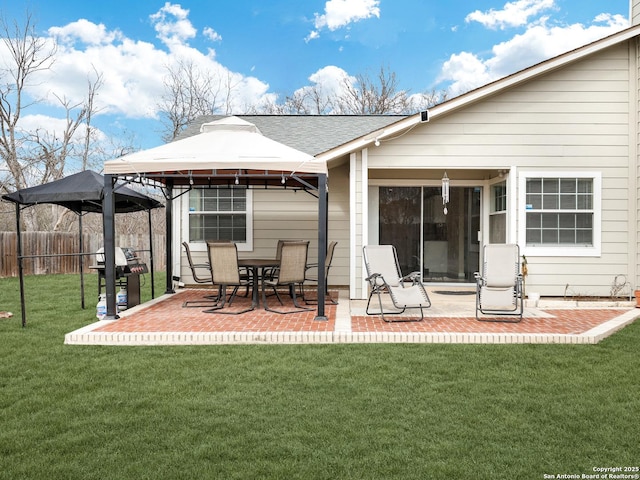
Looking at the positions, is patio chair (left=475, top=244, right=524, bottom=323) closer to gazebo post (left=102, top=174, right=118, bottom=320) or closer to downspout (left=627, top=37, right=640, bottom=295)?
downspout (left=627, top=37, right=640, bottom=295)

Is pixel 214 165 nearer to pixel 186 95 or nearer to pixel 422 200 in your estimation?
pixel 422 200

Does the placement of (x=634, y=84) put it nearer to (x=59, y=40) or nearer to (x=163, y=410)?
(x=163, y=410)

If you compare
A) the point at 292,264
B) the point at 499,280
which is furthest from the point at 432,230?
the point at 292,264

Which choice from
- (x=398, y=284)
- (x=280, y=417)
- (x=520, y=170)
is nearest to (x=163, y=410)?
(x=280, y=417)

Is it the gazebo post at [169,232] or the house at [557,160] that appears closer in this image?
the house at [557,160]

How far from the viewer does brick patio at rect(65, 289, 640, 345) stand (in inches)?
228

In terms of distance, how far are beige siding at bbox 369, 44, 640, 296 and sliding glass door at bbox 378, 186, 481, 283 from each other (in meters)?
1.80

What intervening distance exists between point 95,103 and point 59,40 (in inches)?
105

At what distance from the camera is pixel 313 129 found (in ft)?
39.7

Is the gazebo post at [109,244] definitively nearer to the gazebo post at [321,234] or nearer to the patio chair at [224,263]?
the patio chair at [224,263]

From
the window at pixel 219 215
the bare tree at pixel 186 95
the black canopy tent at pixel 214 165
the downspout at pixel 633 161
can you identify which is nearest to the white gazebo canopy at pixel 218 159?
the black canopy tent at pixel 214 165

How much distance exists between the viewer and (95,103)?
71.5 feet

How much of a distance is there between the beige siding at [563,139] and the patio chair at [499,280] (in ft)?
6.80

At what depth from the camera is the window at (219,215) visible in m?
10.6
